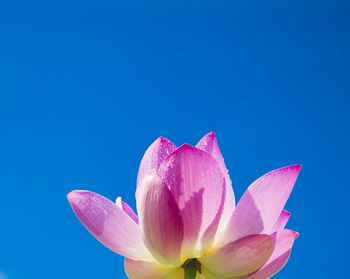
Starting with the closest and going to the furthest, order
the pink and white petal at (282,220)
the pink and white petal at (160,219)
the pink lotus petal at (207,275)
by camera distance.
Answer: the pink and white petal at (160,219) → the pink lotus petal at (207,275) → the pink and white petal at (282,220)

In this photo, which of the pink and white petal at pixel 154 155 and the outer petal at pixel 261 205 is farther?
the pink and white petal at pixel 154 155

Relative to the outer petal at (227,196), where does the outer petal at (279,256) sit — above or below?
below

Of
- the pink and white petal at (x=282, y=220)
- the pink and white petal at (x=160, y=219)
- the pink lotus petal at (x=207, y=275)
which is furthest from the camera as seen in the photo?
the pink and white petal at (x=282, y=220)

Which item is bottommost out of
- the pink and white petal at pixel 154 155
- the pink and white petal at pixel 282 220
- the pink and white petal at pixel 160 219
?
the pink and white petal at pixel 160 219

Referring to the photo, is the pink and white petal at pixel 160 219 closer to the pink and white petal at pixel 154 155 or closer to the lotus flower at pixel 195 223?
the lotus flower at pixel 195 223

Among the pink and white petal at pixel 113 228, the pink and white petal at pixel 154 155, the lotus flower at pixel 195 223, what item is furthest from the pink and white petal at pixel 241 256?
the pink and white petal at pixel 154 155

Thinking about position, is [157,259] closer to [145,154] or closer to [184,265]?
[184,265]

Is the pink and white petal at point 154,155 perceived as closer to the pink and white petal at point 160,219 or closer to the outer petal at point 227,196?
the outer petal at point 227,196

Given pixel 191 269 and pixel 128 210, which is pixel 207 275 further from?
pixel 128 210
